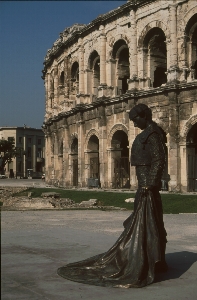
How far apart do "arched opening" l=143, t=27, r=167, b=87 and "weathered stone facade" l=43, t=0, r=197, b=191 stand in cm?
5

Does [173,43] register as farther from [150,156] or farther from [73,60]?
[150,156]

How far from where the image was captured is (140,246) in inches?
196

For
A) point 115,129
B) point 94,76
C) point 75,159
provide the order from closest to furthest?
point 115,129, point 94,76, point 75,159

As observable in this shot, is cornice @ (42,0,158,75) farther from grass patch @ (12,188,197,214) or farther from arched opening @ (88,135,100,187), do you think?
grass patch @ (12,188,197,214)

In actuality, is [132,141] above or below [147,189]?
above

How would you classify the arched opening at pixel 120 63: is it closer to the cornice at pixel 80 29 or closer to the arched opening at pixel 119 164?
the cornice at pixel 80 29

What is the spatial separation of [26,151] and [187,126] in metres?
67.0

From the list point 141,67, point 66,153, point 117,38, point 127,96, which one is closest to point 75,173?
point 66,153

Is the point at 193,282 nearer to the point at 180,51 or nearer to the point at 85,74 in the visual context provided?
the point at 180,51

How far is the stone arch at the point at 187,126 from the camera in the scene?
22.2 metres

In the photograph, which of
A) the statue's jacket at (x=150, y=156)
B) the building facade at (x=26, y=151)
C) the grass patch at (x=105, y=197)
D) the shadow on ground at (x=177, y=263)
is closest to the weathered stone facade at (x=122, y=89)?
the grass patch at (x=105, y=197)

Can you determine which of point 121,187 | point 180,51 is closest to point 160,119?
point 180,51

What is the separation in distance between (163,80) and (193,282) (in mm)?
23832

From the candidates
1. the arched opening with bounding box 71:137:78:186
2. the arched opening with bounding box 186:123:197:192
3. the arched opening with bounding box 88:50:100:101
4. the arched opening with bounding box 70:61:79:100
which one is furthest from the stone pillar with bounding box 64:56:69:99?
the arched opening with bounding box 186:123:197:192
